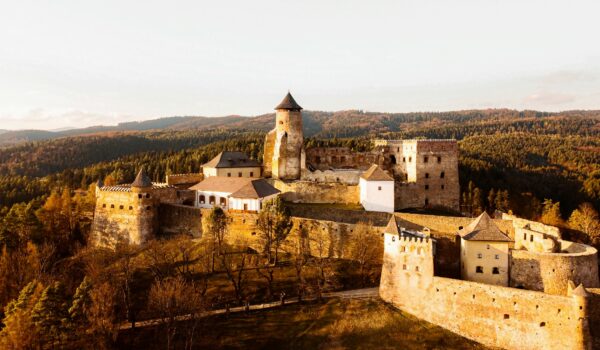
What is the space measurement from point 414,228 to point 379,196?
603cm

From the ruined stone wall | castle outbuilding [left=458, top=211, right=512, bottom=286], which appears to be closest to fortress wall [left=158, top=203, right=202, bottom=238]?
the ruined stone wall

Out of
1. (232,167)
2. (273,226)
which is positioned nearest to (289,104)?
(232,167)

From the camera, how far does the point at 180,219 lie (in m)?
47.2

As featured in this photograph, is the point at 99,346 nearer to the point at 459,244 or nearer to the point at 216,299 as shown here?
the point at 216,299

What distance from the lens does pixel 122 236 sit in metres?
46.2

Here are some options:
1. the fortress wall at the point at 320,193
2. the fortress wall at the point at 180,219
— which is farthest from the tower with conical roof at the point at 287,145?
the fortress wall at the point at 180,219

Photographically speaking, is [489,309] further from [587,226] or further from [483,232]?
[587,226]

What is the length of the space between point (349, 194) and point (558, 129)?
7067 inches

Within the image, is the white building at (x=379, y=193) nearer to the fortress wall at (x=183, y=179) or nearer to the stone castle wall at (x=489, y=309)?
the stone castle wall at (x=489, y=309)

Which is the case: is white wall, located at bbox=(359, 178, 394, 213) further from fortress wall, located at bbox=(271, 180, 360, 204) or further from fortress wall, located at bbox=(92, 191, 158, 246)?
fortress wall, located at bbox=(92, 191, 158, 246)

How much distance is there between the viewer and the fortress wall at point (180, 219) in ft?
153

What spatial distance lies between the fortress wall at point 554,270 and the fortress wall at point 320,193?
2000 centimetres

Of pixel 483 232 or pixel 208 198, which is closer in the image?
pixel 483 232

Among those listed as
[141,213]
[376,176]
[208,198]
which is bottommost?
[141,213]
